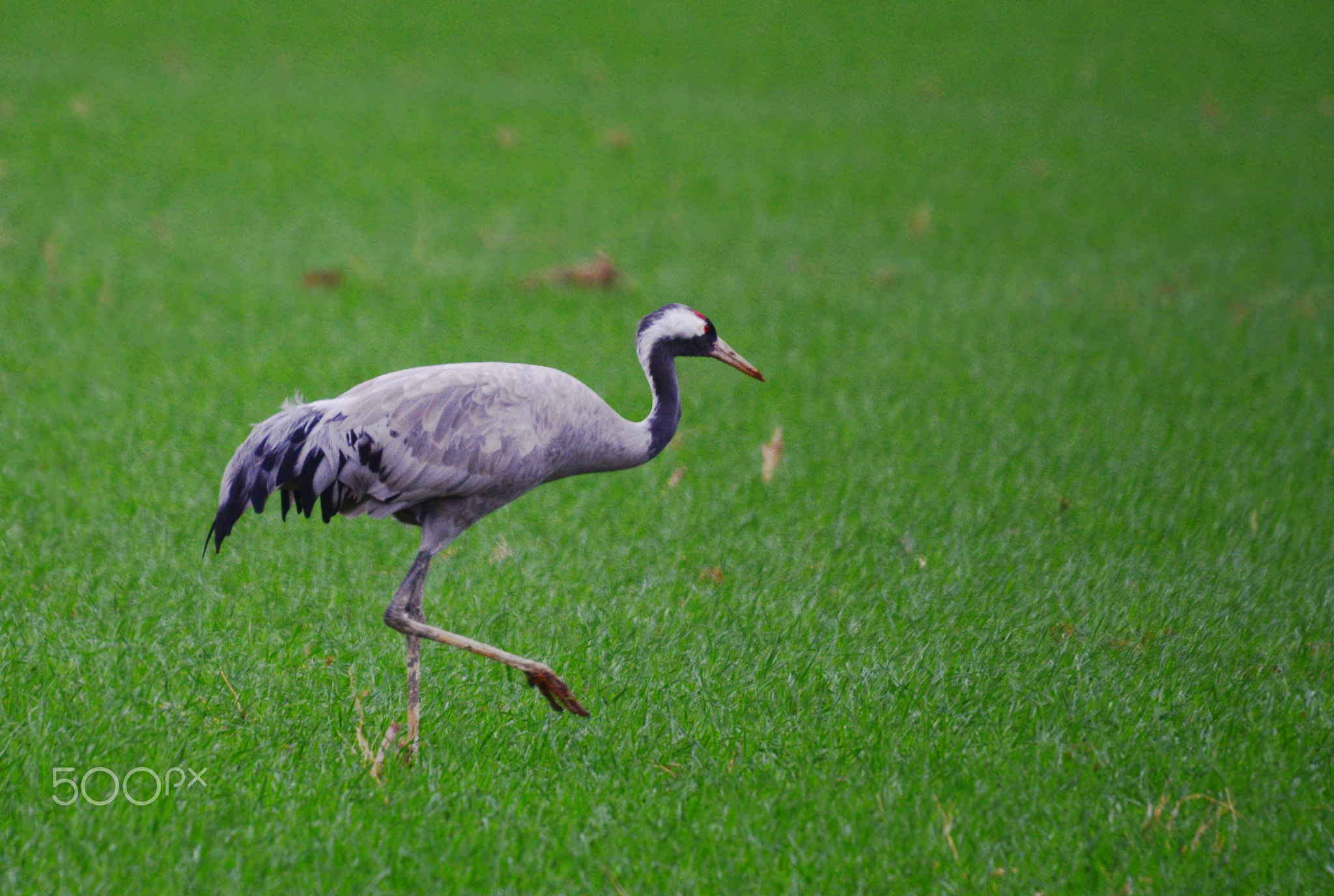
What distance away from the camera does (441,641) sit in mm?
4938

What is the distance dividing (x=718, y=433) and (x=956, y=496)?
1.98 m

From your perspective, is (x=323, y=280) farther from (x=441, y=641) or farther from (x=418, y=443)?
(x=441, y=641)

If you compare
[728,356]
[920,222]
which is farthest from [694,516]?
[920,222]

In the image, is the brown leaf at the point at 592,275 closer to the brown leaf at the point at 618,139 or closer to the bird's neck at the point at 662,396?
the brown leaf at the point at 618,139

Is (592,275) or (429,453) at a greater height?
(429,453)

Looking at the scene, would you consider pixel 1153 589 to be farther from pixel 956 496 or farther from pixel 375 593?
pixel 375 593

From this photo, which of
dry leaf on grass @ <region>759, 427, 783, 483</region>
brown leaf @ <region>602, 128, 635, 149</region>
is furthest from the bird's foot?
brown leaf @ <region>602, 128, 635, 149</region>

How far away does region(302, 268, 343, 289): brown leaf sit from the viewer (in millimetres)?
12984

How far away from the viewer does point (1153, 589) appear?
261 inches

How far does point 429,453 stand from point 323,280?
864 cm

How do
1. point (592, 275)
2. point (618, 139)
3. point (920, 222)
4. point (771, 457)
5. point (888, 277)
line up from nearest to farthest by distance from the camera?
1. point (771, 457)
2. point (592, 275)
3. point (888, 277)
4. point (920, 222)
5. point (618, 139)

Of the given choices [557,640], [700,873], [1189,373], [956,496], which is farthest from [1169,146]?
[700,873]

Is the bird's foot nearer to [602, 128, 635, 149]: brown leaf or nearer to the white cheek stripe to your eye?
the white cheek stripe

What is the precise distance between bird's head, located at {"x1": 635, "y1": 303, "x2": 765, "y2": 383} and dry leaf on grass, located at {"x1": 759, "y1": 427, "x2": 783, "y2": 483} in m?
2.74
